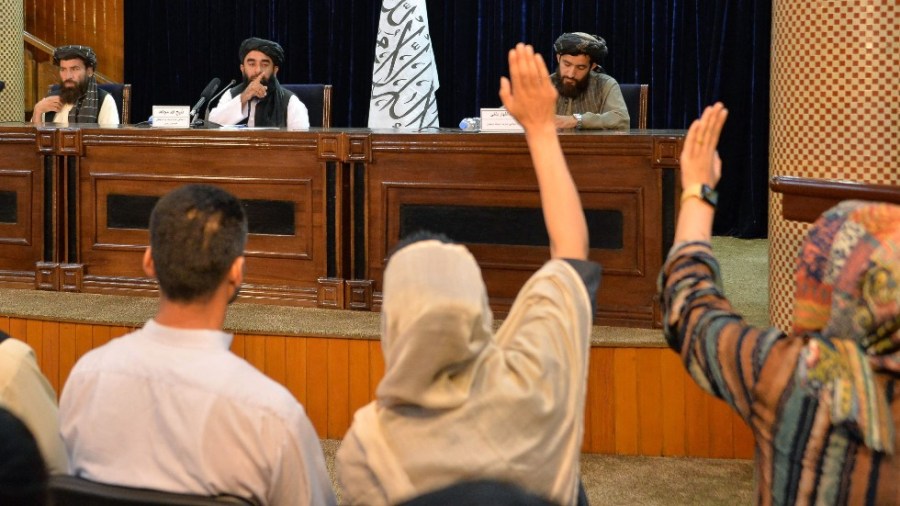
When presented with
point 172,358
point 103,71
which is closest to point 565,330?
point 172,358

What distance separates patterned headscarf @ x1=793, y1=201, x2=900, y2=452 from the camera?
1110 millimetres

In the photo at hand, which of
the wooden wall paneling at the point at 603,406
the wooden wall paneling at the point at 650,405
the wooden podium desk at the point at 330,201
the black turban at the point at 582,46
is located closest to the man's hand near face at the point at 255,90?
the wooden podium desk at the point at 330,201

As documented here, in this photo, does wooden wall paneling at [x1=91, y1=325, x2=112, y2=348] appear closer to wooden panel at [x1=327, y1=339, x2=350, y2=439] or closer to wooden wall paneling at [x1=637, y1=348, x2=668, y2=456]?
wooden panel at [x1=327, y1=339, x2=350, y2=439]

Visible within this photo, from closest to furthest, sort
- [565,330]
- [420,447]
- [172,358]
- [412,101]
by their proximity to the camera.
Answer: [420,447], [565,330], [172,358], [412,101]

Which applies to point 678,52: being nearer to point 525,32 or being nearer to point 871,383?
point 525,32

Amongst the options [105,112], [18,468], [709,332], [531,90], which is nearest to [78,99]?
[105,112]

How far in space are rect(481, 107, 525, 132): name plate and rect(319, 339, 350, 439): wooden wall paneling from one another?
3.00 ft

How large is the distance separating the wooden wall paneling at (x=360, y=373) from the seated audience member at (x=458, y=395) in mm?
2247

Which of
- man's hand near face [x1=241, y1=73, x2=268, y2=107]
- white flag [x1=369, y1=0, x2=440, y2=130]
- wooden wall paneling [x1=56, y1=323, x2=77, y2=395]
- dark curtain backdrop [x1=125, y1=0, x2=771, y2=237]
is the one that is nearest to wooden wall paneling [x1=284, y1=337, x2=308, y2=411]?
wooden wall paneling [x1=56, y1=323, x2=77, y2=395]

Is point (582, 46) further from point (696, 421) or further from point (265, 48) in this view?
point (696, 421)

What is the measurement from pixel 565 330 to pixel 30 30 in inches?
346

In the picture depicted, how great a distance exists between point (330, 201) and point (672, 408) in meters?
1.42

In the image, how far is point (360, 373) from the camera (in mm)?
3658

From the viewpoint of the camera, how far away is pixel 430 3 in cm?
786
